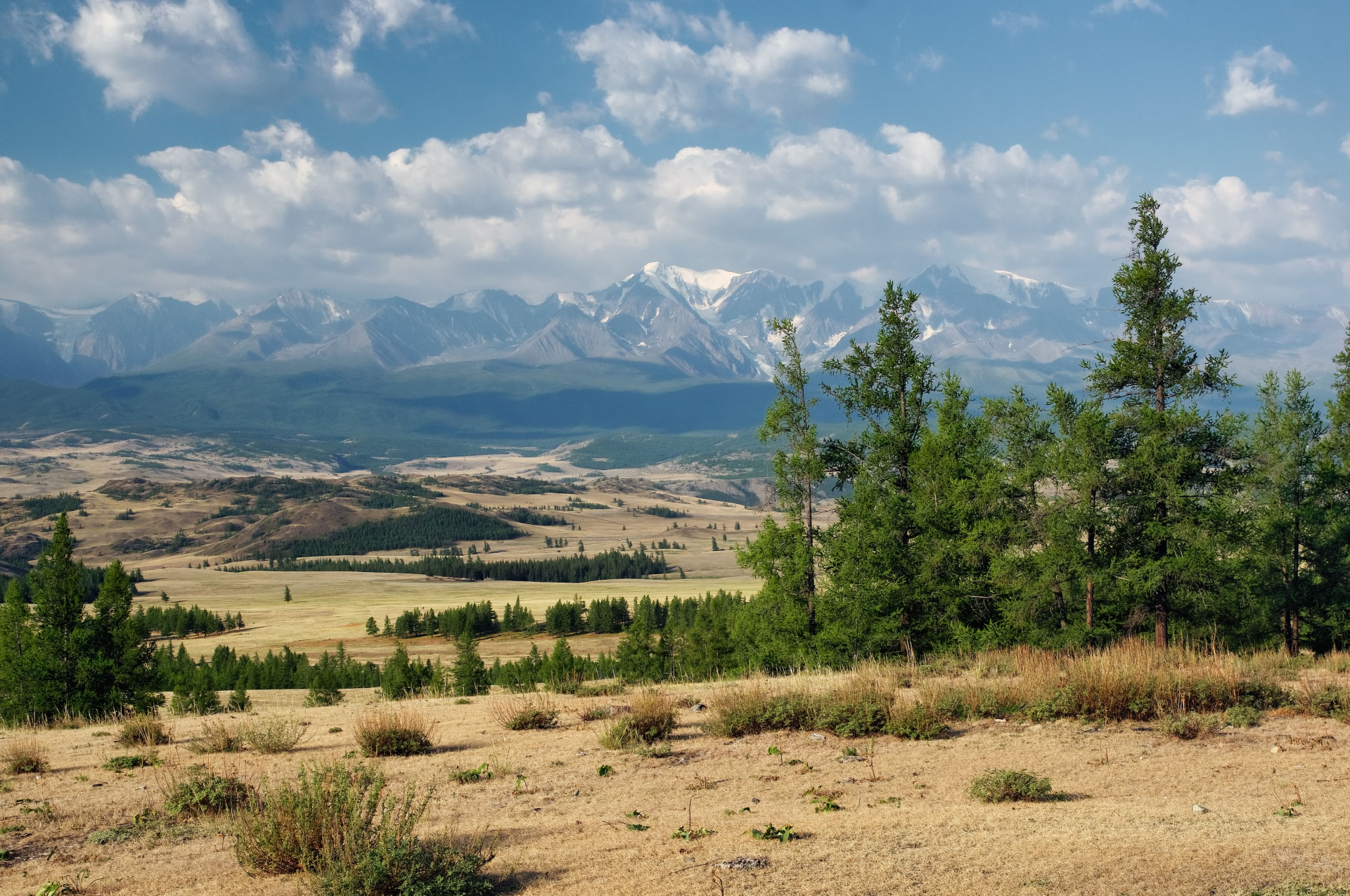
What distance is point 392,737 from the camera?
13453mm

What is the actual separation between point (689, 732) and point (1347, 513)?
32.6 metres

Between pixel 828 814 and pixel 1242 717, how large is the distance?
744 cm

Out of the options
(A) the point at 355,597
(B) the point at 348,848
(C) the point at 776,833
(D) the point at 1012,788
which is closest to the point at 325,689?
(B) the point at 348,848

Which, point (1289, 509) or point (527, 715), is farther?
point (1289, 509)

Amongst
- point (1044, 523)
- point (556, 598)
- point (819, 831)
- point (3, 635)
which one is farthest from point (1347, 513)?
point (556, 598)

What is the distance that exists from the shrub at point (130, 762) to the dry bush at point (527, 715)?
5.41 metres

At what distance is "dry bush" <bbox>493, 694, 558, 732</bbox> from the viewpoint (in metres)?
15.2

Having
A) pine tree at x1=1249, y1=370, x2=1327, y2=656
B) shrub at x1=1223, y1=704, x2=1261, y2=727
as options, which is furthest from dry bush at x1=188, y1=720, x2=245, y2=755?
pine tree at x1=1249, y1=370, x2=1327, y2=656

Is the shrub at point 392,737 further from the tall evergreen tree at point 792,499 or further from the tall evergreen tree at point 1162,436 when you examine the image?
the tall evergreen tree at point 1162,436

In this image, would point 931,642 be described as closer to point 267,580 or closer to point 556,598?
point 556,598

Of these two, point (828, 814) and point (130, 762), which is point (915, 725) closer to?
point (828, 814)

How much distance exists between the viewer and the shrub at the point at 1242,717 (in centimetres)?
1270

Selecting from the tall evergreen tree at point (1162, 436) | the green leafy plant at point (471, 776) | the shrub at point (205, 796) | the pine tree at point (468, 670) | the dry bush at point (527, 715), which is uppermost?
the tall evergreen tree at point (1162, 436)

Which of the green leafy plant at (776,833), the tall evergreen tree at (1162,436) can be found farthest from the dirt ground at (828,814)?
the tall evergreen tree at (1162,436)
